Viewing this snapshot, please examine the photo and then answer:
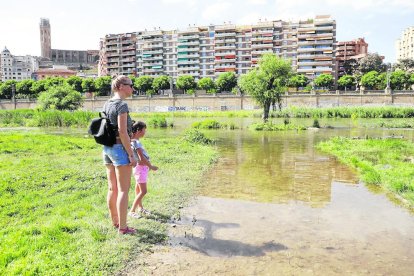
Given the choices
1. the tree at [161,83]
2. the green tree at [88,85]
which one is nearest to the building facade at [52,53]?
the green tree at [88,85]

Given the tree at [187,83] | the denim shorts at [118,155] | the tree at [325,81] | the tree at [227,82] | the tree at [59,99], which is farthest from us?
the tree at [187,83]

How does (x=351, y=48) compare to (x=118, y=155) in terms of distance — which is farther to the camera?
(x=351, y=48)

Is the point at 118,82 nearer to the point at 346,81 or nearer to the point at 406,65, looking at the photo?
the point at 346,81

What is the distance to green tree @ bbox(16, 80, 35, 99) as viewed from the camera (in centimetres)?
9912

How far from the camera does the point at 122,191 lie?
5.78m

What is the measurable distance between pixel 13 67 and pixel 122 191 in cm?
19339

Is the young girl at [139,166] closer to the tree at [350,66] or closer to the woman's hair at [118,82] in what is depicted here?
the woman's hair at [118,82]

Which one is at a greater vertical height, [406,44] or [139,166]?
[406,44]

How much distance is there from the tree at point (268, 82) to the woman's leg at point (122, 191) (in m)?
28.4

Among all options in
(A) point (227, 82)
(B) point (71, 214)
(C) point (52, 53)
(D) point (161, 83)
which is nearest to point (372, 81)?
(A) point (227, 82)

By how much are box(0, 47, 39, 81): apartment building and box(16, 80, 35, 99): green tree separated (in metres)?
81.9

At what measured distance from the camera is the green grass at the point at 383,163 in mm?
8891

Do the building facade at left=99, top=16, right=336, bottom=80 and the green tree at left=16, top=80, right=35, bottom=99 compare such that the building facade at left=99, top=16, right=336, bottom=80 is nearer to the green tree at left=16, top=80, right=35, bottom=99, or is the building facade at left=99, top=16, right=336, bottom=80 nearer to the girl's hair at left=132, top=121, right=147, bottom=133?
the green tree at left=16, top=80, right=35, bottom=99

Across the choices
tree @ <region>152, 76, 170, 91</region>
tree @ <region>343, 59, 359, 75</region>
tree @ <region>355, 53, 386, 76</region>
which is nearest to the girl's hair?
tree @ <region>152, 76, 170, 91</region>
